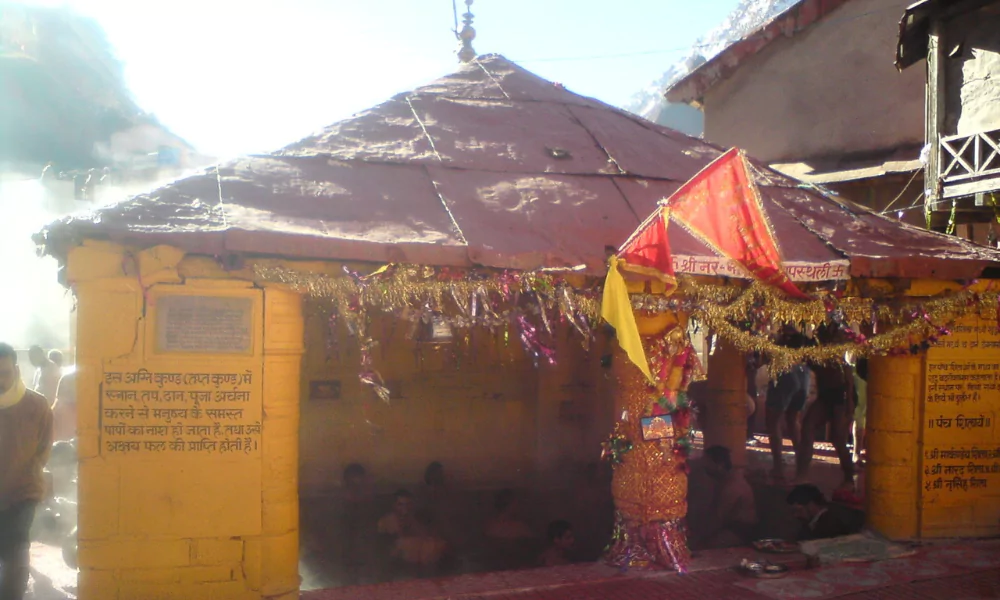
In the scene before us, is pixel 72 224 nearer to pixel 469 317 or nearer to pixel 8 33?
pixel 469 317

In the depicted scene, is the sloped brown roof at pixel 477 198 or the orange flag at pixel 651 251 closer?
the sloped brown roof at pixel 477 198

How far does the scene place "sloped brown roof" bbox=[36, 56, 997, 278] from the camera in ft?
17.1

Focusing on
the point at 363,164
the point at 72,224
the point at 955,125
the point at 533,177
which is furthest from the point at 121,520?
the point at 955,125

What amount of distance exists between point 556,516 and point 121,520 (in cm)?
486

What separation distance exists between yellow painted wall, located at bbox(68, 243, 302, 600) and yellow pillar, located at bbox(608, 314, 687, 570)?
257 cm

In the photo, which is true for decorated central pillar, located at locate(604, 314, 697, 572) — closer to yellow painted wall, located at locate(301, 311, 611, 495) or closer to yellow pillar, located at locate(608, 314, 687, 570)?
yellow pillar, located at locate(608, 314, 687, 570)

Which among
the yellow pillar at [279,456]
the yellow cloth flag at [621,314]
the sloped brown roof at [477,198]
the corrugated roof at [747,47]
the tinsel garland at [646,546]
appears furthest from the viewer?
the corrugated roof at [747,47]

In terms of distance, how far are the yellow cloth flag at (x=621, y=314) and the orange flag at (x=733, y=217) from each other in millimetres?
712

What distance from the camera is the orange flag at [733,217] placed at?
5906mm

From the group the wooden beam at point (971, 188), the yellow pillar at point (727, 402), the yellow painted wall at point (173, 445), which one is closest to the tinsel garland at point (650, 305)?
the yellow painted wall at point (173, 445)

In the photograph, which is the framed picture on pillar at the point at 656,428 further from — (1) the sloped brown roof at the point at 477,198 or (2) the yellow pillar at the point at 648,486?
(1) the sloped brown roof at the point at 477,198

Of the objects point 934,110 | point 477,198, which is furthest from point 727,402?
point 934,110

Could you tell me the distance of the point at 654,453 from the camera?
6.17 m

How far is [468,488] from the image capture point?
9.83 metres
